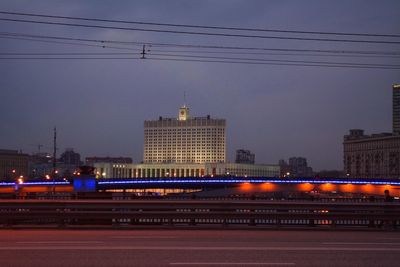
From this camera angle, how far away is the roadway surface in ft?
43.4

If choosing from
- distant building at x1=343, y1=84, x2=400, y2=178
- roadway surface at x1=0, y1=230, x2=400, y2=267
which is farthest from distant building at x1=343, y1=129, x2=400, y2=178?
roadway surface at x1=0, y1=230, x2=400, y2=267

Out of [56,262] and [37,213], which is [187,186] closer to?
[37,213]

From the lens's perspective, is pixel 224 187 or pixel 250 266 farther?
pixel 224 187

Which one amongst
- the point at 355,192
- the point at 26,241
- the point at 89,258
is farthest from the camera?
the point at 355,192

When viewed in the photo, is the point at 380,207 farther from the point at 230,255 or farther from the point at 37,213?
the point at 37,213

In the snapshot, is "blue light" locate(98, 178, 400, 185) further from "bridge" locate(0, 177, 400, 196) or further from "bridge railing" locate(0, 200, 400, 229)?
"bridge railing" locate(0, 200, 400, 229)

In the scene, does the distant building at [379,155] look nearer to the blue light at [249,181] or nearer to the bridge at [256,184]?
the bridge at [256,184]

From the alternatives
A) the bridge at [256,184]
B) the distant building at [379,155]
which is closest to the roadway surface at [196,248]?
the bridge at [256,184]

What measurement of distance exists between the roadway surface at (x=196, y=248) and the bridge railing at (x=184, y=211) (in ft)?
3.38

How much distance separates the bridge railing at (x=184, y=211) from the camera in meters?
21.6

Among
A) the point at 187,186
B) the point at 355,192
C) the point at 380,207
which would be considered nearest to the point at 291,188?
the point at 355,192

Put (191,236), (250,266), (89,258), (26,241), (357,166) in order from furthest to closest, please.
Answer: (357,166) < (191,236) < (26,241) < (89,258) < (250,266)

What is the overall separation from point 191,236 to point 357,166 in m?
187

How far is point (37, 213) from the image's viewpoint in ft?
71.3
